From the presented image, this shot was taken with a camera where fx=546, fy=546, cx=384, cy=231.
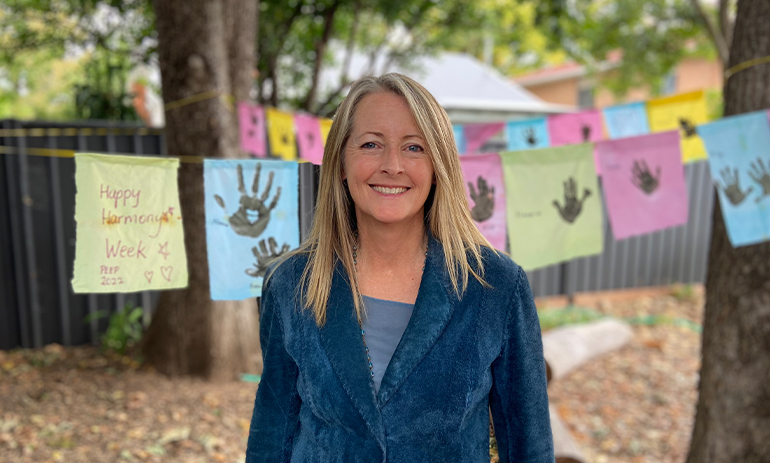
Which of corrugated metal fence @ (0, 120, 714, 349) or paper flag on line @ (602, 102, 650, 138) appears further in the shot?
corrugated metal fence @ (0, 120, 714, 349)

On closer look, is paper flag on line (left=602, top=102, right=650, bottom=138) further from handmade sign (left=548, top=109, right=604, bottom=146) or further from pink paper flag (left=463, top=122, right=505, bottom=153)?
pink paper flag (left=463, top=122, right=505, bottom=153)

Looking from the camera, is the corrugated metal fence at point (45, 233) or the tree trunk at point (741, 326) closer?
the tree trunk at point (741, 326)

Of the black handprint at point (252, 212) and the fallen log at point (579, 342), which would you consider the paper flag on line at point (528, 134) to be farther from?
the black handprint at point (252, 212)

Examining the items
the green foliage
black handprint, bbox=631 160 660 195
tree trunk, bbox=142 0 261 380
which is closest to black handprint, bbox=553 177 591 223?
black handprint, bbox=631 160 660 195

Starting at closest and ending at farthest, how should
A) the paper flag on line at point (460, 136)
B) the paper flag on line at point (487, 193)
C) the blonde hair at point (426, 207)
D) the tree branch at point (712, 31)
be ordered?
the blonde hair at point (426, 207)
the paper flag on line at point (487, 193)
the paper flag on line at point (460, 136)
the tree branch at point (712, 31)

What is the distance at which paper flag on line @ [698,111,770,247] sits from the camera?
2.70 meters

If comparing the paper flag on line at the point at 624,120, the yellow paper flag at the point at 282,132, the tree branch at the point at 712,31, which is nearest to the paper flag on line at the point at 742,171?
the paper flag on line at the point at 624,120

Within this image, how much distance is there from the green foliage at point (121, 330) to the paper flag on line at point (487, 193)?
11.5 feet

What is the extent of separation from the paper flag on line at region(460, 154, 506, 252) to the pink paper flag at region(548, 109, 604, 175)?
2.09 meters

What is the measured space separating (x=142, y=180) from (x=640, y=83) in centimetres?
1243

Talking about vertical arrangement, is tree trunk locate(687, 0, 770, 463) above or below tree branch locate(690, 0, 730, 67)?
below

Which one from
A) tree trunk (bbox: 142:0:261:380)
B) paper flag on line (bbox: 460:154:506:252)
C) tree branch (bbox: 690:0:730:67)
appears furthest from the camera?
tree branch (bbox: 690:0:730:67)

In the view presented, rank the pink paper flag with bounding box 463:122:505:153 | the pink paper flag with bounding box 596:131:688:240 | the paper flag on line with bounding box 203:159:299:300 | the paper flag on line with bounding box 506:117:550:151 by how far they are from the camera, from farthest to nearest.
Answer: the pink paper flag with bounding box 463:122:505:153 < the paper flag on line with bounding box 506:117:550:151 < the pink paper flag with bounding box 596:131:688:240 < the paper flag on line with bounding box 203:159:299:300

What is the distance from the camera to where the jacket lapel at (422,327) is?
4.44ft
